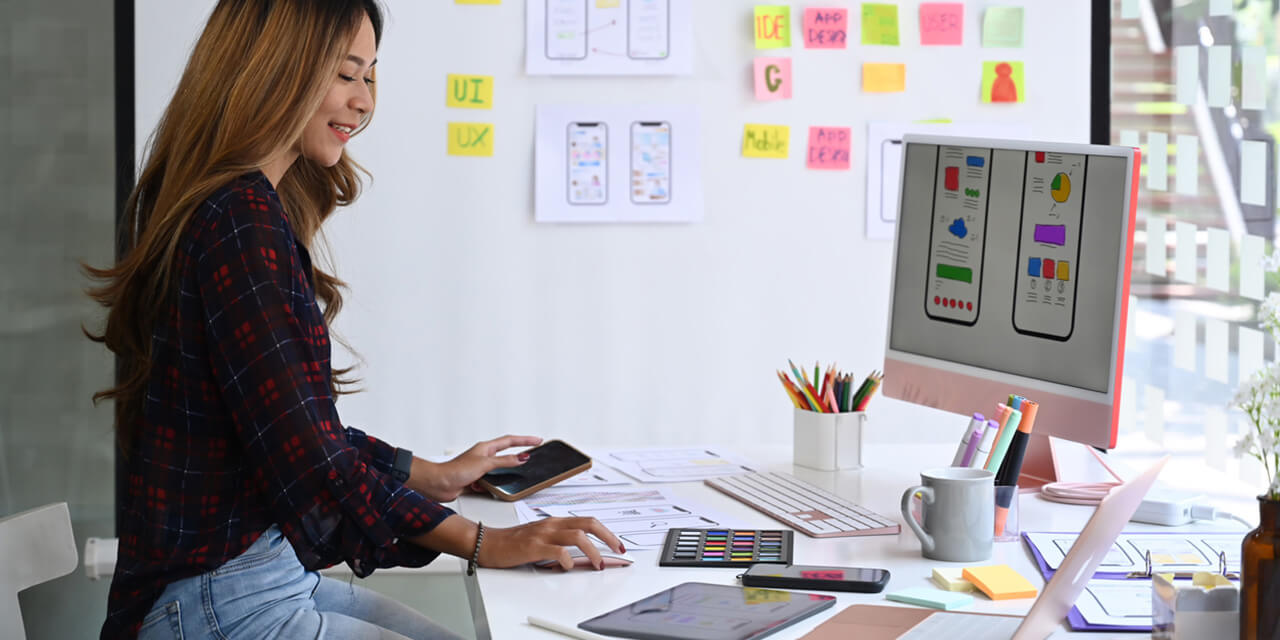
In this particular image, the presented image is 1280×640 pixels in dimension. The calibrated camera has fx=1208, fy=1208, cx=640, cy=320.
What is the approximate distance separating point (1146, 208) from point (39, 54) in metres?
2.30

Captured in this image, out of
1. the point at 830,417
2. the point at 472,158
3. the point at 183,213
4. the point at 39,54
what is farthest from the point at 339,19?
the point at 39,54

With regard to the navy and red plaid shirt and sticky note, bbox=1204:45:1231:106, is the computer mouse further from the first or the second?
sticky note, bbox=1204:45:1231:106

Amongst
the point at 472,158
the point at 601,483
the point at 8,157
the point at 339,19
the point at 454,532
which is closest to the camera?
the point at 454,532

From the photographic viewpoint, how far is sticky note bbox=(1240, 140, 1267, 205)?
7.66ft

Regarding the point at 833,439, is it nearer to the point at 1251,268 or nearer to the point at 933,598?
the point at 933,598

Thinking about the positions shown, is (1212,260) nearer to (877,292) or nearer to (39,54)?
(877,292)

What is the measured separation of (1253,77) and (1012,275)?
1.15 metres

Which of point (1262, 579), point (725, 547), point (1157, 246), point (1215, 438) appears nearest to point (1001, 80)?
point (1157, 246)

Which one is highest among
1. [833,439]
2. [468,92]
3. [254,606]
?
[468,92]

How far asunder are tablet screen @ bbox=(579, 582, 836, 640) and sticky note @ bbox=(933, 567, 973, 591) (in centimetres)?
12

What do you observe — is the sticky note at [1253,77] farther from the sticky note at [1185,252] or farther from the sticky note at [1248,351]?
the sticky note at [1248,351]

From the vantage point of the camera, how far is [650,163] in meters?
2.58

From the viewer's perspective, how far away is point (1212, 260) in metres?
2.42

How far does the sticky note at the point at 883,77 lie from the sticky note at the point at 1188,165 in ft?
1.94
